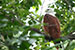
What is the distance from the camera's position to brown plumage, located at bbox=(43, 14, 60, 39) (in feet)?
7.33

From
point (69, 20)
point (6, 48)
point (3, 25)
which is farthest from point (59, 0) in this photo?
point (6, 48)

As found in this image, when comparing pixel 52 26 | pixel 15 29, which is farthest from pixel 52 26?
pixel 15 29

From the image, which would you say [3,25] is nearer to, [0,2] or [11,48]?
[11,48]

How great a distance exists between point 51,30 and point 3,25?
1278 mm

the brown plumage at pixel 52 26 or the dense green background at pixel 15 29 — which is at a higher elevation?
the brown plumage at pixel 52 26

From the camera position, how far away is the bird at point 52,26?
88.1 inches

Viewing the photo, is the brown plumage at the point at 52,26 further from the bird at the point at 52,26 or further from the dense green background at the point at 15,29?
the dense green background at the point at 15,29

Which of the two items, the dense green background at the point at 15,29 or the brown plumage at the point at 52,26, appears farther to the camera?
the brown plumage at the point at 52,26

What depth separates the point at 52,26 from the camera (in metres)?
2.35

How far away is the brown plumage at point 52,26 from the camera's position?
88.0 inches

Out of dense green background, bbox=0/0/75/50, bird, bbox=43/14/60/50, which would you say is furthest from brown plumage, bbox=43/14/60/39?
dense green background, bbox=0/0/75/50

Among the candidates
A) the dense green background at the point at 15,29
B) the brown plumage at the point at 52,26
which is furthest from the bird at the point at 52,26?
the dense green background at the point at 15,29

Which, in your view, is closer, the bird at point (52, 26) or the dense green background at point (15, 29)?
the dense green background at point (15, 29)

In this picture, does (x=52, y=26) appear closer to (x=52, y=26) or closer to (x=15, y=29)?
(x=52, y=26)
